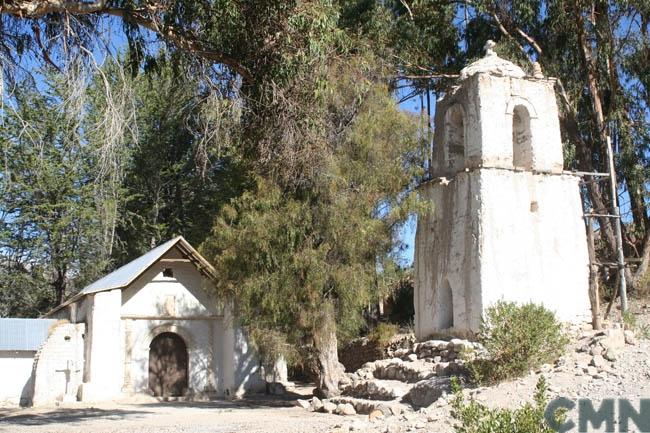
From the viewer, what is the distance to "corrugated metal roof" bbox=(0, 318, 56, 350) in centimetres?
2342

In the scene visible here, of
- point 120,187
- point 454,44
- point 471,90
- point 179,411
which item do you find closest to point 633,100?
point 454,44

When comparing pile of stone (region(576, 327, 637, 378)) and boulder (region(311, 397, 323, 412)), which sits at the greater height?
pile of stone (region(576, 327, 637, 378))

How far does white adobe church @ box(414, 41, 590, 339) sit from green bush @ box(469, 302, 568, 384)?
306 cm

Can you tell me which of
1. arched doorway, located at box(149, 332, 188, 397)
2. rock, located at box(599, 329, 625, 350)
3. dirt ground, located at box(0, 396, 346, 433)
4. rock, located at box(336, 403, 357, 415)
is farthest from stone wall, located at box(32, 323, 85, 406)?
rock, located at box(599, 329, 625, 350)

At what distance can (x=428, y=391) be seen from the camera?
1370 cm

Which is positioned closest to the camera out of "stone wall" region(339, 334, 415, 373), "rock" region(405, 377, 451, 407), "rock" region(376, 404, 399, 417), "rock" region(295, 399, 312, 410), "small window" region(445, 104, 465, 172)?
"rock" region(405, 377, 451, 407)

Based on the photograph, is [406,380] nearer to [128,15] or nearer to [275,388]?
[275,388]

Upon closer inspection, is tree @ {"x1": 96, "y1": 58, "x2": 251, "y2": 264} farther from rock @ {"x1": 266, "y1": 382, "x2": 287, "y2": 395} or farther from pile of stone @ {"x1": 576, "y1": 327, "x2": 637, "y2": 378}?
pile of stone @ {"x1": 576, "y1": 327, "x2": 637, "y2": 378}

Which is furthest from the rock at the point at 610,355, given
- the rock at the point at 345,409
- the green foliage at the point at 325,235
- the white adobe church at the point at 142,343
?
the white adobe church at the point at 142,343

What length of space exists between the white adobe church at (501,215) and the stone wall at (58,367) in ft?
35.0

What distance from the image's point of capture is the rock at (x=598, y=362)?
1161 centimetres

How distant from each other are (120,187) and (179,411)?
1554cm

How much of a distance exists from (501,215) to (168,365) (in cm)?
1231

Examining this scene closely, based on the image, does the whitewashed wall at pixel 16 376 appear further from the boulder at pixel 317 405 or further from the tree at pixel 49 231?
the boulder at pixel 317 405
